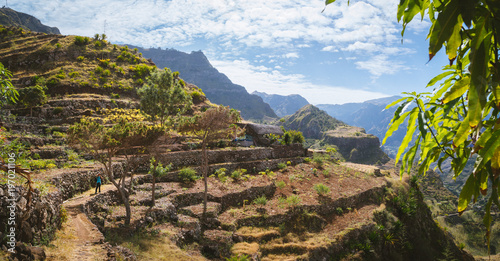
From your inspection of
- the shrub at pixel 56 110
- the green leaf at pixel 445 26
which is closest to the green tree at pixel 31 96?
the shrub at pixel 56 110

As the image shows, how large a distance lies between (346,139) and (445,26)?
374ft

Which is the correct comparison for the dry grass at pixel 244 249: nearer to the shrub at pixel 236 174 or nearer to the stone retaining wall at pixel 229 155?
the shrub at pixel 236 174

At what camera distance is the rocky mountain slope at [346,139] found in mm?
99044

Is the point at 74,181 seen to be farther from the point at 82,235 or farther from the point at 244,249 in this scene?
the point at 244,249

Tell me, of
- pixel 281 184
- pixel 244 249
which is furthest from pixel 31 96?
pixel 244 249

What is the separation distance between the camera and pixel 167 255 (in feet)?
27.2

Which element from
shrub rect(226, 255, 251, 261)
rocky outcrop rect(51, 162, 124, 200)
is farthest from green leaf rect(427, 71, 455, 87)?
rocky outcrop rect(51, 162, 124, 200)

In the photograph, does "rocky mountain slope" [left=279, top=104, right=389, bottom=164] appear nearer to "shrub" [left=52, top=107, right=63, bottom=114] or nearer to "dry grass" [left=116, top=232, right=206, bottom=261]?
"shrub" [left=52, top=107, right=63, bottom=114]

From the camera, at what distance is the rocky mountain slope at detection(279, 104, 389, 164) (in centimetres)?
9904

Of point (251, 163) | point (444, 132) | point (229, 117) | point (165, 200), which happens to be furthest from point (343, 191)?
point (444, 132)

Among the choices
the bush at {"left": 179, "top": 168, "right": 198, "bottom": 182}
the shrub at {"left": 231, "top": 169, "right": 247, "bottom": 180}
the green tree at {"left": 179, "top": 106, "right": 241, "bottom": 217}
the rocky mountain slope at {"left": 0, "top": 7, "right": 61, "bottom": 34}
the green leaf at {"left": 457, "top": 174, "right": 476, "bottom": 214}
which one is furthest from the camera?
the rocky mountain slope at {"left": 0, "top": 7, "right": 61, "bottom": 34}

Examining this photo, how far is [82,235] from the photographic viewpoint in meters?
7.73

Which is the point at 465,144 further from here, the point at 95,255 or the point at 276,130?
the point at 276,130

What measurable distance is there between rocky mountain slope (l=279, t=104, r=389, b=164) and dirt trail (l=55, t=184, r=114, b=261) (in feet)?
243
